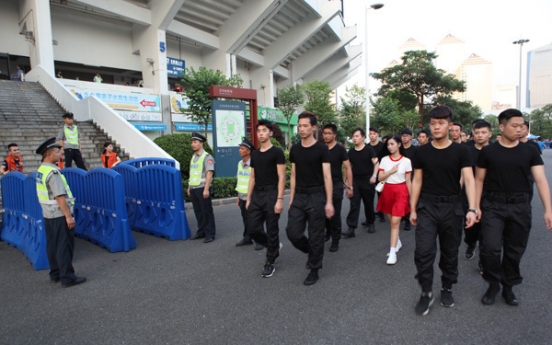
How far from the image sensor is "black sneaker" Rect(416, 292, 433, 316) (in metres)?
3.08

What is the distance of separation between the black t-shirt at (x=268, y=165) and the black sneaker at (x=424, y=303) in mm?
1952

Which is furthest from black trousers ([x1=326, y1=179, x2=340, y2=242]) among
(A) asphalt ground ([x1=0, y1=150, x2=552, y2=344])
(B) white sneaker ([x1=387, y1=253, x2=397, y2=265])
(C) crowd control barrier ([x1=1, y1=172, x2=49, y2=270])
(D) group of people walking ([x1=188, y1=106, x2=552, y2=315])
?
(C) crowd control barrier ([x1=1, y1=172, x2=49, y2=270])

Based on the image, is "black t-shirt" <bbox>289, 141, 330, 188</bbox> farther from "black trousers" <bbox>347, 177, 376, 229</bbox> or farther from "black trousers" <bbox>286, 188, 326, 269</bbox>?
"black trousers" <bbox>347, 177, 376, 229</bbox>

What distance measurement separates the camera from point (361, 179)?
5973mm

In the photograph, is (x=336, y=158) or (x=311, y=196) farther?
(x=336, y=158)

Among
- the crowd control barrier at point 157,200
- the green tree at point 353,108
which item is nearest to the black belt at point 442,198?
the crowd control barrier at point 157,200

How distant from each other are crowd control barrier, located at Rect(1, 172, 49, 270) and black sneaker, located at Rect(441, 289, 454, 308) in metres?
4.68

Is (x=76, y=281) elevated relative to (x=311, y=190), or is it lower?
lower

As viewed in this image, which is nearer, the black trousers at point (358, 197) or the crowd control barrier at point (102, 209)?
the crowd control barrier at point (102, 209)

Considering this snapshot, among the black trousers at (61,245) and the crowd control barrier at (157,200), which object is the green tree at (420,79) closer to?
the crowd control barrier at (157,200)

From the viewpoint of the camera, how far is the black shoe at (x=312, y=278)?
3.83 metres

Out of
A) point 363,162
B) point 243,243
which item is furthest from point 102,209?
point 363,162

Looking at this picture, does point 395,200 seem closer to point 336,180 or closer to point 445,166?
point 336,180

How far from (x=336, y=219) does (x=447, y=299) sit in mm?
2100
